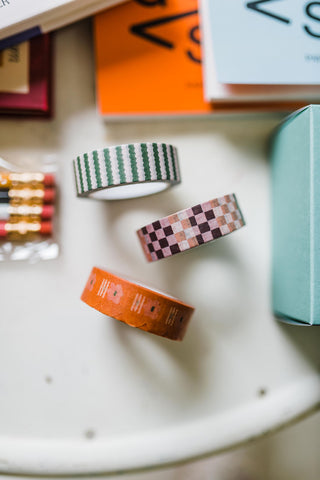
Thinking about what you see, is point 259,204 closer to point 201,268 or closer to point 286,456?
point 201,268

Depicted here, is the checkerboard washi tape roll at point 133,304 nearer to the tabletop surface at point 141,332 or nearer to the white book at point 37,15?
the tabletop surface at point 141,332

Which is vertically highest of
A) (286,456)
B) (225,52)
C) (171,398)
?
(225,52)

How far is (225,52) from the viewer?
1.21 feet

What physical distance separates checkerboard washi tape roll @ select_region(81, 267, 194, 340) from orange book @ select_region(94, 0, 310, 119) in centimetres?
19

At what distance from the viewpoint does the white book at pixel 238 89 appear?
0.38 metres

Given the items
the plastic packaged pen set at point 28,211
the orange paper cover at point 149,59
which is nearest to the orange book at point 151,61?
the orange paper cover at point 149,59

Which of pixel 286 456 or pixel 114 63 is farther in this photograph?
pixel 286 456

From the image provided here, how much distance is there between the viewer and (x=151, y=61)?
1.31 feet

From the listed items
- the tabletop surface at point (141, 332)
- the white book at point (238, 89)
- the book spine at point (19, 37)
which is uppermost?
the book spine at point (19, 37)

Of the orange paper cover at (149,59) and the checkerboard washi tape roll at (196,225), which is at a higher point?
the orange paper cover at (149,59)

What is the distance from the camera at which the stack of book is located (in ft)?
Result: 1.19

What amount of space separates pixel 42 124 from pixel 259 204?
26cm

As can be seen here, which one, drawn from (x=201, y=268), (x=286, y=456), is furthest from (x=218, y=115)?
(x=286, y=456)

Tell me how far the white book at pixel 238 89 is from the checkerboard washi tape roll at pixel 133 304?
0.22m
